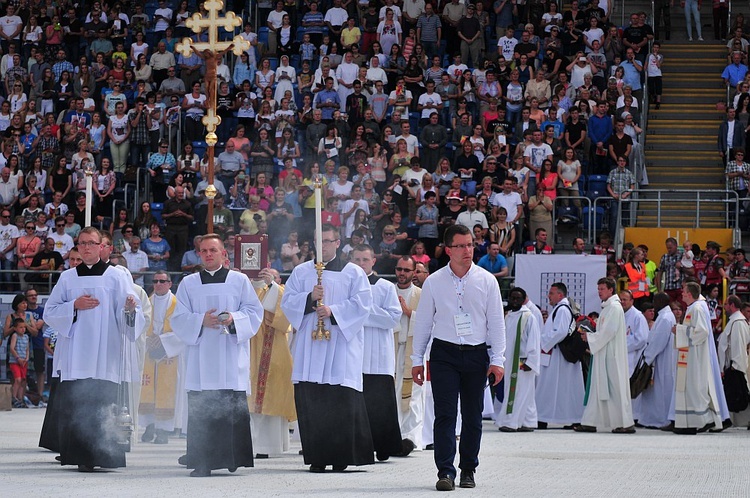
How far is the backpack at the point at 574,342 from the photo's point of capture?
2024cm

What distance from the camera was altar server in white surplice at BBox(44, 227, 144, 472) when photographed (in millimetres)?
12328

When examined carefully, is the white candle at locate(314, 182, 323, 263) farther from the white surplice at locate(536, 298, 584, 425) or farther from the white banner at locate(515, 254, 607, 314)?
the white banner at locate(515, 254, 607, 314)

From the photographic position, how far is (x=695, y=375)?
19.5 meters

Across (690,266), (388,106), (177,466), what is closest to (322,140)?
(388,106)

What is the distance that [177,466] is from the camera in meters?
13.0

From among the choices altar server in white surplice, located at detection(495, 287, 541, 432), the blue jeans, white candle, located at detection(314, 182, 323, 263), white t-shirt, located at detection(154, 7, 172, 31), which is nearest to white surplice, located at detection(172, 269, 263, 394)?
white candle, located at detection(314, 182, 323, 263)

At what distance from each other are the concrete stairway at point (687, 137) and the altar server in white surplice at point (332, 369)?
1453cm

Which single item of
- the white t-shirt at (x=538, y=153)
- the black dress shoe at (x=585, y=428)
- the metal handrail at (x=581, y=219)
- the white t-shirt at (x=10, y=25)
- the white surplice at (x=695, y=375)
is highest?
the white t-shirt at (x=10, y=25)

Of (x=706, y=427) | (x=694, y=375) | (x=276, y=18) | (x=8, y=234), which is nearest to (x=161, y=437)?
(x=694, y=375)

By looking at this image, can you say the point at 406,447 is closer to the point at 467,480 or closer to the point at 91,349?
the point at 467,480

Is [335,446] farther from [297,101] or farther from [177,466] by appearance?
[297,101]

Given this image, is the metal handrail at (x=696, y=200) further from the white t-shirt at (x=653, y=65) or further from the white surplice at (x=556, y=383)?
the white surplice at (x=556, y=383)

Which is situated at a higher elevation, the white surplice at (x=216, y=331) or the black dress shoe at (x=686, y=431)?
the white surplice at (x=216, y=331)

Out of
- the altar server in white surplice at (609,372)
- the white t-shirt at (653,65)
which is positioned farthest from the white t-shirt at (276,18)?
the altar server in white surplice at (609,372)
